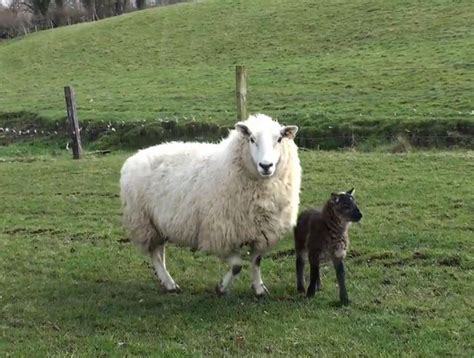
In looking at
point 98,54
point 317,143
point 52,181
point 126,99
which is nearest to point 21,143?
point 126,99

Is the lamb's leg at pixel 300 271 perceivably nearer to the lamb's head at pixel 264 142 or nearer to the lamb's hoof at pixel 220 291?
the lamb's hoof at pixel 220 291

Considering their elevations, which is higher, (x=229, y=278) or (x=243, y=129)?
(x=243, y=129)

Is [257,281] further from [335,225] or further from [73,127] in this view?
[73,127]

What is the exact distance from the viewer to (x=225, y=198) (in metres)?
7.28

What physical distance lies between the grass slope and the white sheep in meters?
10.6

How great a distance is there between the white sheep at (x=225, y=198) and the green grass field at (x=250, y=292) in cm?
53

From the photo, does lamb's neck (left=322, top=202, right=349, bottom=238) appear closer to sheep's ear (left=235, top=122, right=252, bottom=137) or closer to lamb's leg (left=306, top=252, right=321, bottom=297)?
lamb's leg (left=306, top=252, right=321, bottom=297)

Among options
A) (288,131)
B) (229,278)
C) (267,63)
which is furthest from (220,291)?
(267,63)

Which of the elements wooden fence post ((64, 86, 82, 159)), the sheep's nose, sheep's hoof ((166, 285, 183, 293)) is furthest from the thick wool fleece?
wooden fence post ((64, 86, 82, 159))

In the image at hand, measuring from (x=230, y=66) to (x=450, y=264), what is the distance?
2591cm

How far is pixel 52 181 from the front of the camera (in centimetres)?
1427

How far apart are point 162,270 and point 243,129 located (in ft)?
6.84

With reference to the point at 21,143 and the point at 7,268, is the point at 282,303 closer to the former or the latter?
the point at 7,268

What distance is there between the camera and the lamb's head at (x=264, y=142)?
677 cm
